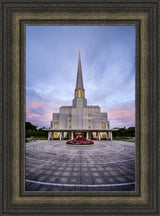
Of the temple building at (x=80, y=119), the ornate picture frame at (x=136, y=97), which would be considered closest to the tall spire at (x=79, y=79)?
the temple building at (x=80, y=119)

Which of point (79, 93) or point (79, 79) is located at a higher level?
point (79, 79)

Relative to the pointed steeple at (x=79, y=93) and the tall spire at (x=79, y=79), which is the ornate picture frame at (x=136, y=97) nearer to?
the pointed steeple at (x=79, y=93)

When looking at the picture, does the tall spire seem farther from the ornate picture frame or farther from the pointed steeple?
the ornate picture frame

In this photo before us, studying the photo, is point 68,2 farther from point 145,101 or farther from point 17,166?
point 17,166

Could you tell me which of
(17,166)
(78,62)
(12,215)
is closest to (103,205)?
(12,215)

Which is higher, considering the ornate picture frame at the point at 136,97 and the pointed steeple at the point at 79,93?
the pointed steeple at the point at 79,93

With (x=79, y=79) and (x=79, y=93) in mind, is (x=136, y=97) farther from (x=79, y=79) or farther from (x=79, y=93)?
(x=79, y=79)

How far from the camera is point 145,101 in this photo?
3.56 m

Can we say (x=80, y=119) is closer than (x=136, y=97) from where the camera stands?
No

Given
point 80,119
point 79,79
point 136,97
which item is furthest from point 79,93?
point 136,97

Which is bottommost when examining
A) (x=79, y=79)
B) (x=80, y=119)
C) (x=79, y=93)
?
(x=80, y=119)

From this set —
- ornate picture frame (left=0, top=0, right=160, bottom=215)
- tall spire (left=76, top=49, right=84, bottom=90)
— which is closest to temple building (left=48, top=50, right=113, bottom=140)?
tall spire (left=76, top=49, right=84, bottom=90)

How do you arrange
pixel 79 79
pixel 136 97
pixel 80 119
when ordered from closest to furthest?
pixel 136 97
pixel 80 119
pixel 79 79

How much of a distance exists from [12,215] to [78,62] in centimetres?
5564
